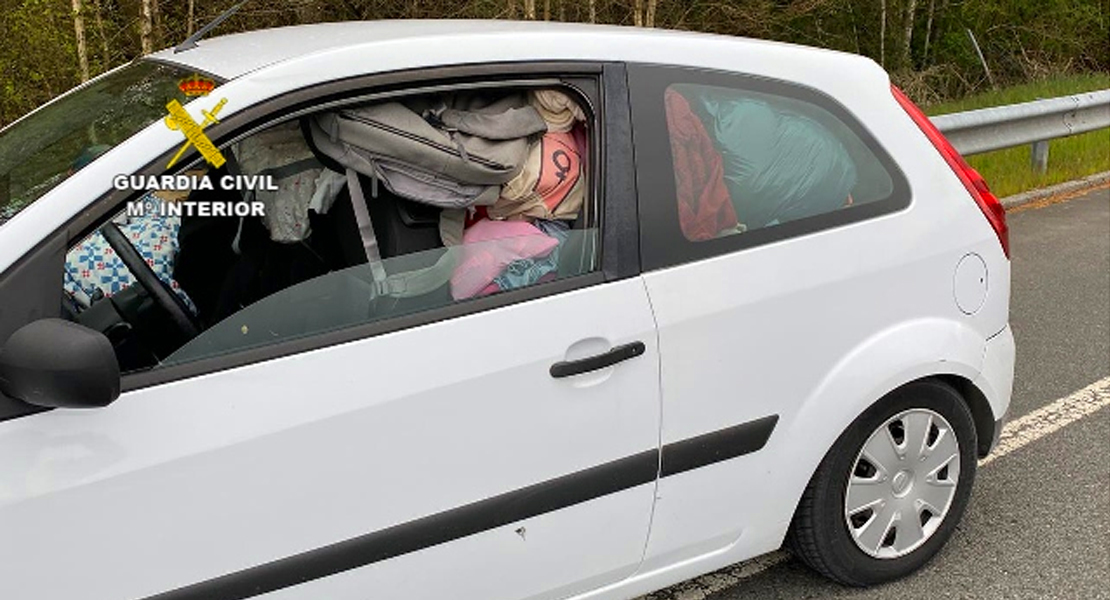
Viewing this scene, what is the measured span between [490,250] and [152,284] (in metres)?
0.73

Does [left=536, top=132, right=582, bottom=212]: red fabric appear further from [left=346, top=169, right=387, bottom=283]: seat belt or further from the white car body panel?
[left=346, top=169, right=387, bottom=283]: seat belt

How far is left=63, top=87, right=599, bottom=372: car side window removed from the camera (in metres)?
2.18

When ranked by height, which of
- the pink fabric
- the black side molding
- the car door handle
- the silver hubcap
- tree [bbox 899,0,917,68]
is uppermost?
the pink fabric

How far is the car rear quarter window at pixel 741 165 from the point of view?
2.58 meters

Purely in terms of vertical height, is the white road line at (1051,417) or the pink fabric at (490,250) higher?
the pink fabric at (490,250)

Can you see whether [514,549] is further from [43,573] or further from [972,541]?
[972,541]

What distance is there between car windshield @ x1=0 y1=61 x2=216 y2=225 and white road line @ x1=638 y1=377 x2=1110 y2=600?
192 cm

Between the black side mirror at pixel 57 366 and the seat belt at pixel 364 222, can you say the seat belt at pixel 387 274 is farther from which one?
the black side mirror at pixel 57 366

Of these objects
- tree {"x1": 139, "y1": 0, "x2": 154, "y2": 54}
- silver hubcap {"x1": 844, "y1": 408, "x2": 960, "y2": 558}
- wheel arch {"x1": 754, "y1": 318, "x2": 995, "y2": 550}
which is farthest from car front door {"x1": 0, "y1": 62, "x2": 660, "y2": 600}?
tree {"x1": 139, "y1": 0, "x2": 154, "y2": 54}

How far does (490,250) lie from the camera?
246 cm

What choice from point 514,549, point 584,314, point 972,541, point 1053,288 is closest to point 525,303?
point 584,314

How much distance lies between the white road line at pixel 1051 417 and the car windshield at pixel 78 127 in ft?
10.1

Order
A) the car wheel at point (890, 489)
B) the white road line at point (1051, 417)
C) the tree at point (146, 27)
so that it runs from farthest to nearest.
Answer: the tree at point (146, 27) → the white road line at point (1051, 417) → the car wheel at point (890, 489)

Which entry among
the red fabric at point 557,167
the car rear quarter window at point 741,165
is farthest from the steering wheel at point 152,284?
the car rear quarter window at point 741,165
